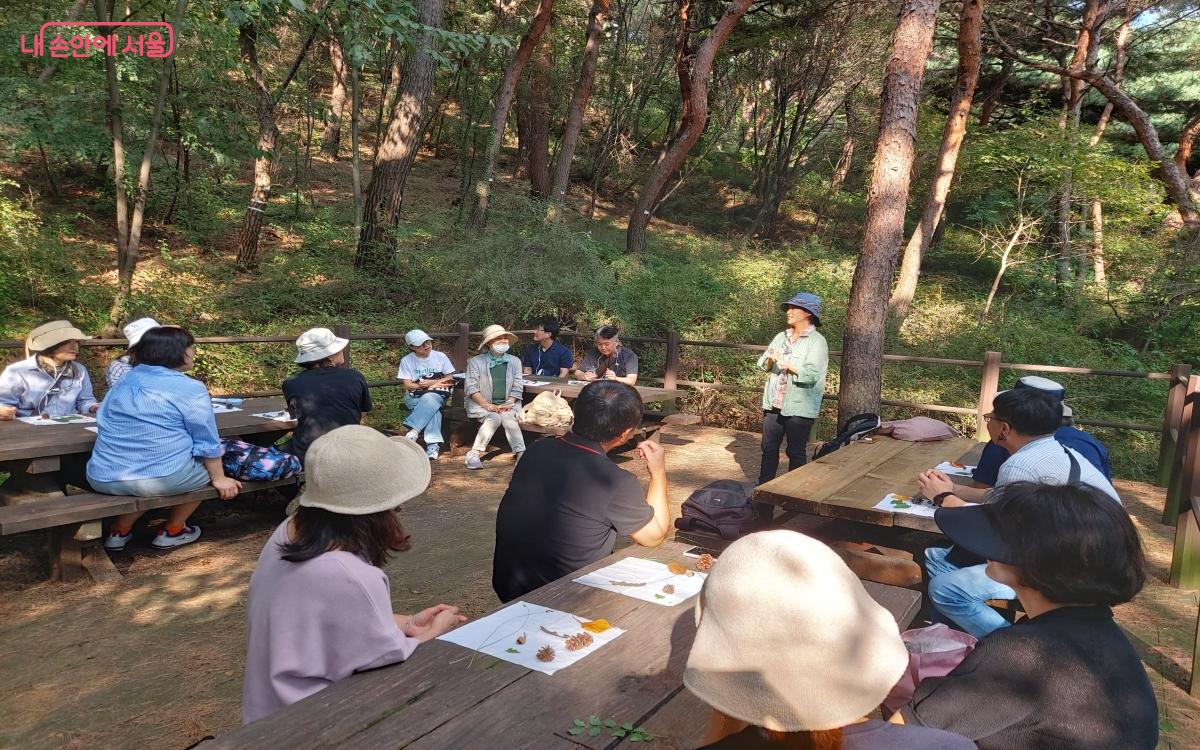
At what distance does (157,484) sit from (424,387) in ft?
9.99

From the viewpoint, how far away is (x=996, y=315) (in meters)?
13.8

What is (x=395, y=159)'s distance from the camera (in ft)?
40.5

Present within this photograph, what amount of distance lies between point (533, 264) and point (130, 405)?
25.1ft

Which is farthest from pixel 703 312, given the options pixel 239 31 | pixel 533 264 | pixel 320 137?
pixel 320 137

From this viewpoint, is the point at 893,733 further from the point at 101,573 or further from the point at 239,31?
the point at 239,31

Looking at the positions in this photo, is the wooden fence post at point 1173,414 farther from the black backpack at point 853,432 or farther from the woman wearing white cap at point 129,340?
the woman wearing white cap at point 129,340

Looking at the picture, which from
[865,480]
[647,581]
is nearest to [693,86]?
[865,480]

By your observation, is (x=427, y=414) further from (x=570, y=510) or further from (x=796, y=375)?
(x=570, y=510)

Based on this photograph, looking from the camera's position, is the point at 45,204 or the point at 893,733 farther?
the point at 45,204

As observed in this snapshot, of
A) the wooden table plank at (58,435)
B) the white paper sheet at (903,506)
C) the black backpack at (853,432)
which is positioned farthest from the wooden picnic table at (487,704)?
the black backpack at (853,432)

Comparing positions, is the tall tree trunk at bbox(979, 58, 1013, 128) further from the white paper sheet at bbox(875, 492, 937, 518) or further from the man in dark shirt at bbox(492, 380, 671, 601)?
the man in dark shirt at bbox(492, 380, 671, 601)

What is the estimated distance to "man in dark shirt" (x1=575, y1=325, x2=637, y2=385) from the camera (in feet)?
25.7

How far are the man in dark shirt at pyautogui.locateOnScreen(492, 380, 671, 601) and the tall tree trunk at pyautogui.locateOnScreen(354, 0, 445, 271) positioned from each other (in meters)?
10.2

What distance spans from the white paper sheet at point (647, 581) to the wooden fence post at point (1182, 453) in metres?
4.42
